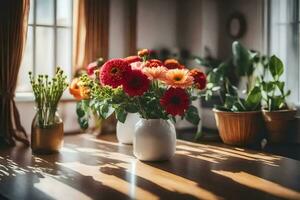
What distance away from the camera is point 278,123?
2.57m

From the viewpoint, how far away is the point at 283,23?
3.05 meters

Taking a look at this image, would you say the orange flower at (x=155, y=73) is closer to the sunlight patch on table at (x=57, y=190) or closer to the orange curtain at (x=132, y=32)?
the sunlight patch on table at (x=57, y=190)

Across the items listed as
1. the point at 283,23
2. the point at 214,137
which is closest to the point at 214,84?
the point at 214,137

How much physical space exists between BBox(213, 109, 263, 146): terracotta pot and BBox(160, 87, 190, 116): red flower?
781 mm

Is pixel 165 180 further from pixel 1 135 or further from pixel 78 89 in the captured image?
pixel 1 135

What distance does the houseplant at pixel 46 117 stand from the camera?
7.16 feet

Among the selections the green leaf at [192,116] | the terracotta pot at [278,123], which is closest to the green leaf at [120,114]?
the green leaf at [192,116]

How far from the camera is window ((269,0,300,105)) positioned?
3.00 meters

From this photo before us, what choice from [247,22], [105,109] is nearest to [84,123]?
[105,109]

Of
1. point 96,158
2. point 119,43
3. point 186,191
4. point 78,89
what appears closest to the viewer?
point 186,191

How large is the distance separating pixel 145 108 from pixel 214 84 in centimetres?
96

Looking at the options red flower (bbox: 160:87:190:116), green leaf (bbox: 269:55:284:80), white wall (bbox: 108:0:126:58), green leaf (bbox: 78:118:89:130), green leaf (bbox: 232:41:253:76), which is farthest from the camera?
white wall (bbox: 108:0:126:58)

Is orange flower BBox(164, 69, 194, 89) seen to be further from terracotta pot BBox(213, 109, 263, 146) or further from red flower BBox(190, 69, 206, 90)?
terracotta pot BBox(213, 109, 263, 146)

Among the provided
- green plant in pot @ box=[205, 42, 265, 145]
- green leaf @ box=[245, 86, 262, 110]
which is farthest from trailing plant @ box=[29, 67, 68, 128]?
green leaf @ box=[245, 86, 262, 110]
